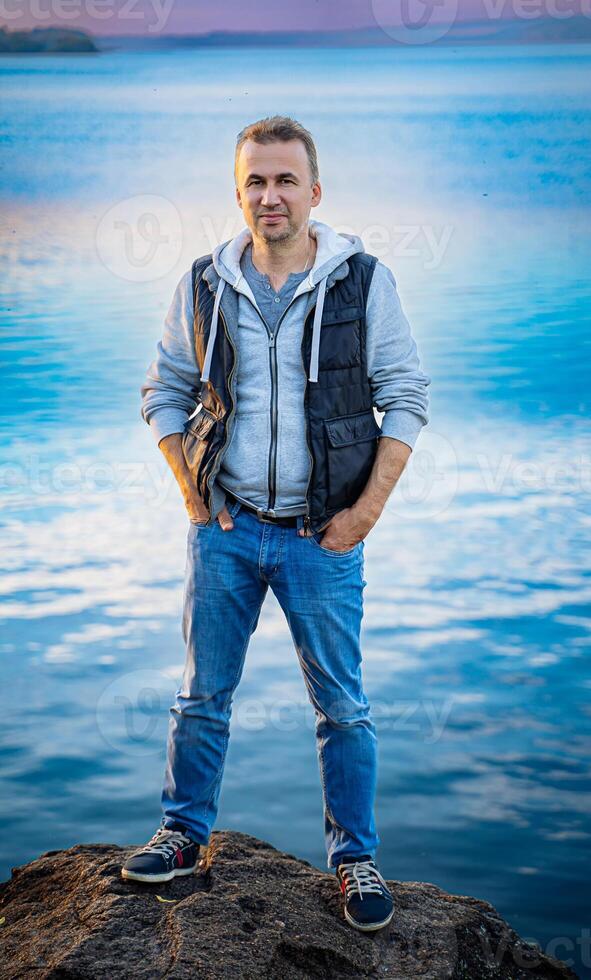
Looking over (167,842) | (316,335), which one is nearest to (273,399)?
(316,335)

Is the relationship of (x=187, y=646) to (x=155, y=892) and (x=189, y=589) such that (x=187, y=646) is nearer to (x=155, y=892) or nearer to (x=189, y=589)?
(x=189, y=589)

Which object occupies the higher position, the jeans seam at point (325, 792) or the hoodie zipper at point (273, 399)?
the hoodie zipper at point (273, 399)

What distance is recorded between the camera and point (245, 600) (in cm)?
265

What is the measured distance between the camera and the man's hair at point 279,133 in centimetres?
253

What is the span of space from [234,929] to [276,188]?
154 centimetres

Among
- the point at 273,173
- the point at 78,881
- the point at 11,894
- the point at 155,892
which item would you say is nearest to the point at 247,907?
the point at 155,892

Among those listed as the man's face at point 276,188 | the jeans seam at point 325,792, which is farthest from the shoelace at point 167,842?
the man's face at point 276,188

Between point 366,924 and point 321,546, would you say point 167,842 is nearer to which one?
point 366,924

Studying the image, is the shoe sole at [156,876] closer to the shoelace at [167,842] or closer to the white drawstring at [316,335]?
the shoelace at [167,842]

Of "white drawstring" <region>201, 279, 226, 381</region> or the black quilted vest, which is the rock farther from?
"white drawstring" <region>201, 279, 226, 381</region>

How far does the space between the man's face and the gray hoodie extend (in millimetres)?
106

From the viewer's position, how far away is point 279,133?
253 cm

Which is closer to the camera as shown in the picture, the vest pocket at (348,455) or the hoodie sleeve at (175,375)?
the vest pocket at (348,455)

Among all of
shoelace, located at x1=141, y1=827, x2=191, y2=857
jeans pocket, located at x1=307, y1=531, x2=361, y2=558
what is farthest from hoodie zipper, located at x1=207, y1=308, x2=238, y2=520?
shoelace, located at x1=141, y1=827, x2=191, y2=857
